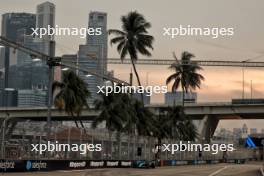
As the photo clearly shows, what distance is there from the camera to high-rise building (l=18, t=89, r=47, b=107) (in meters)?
128

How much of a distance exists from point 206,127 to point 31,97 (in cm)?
3984

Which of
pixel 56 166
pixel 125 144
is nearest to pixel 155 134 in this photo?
pixel 125 144

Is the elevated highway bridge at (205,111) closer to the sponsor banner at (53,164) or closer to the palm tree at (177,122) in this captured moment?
the palm tree at (177,122)

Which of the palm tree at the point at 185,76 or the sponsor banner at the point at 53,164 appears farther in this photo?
the palm tree at the point at 185,76

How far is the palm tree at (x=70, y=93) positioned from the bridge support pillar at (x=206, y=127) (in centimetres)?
4334

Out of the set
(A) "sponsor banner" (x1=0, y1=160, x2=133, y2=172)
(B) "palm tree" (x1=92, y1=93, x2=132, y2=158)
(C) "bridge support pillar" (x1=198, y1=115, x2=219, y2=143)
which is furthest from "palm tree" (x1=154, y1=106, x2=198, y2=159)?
(A) "sponsor banner" (x1=0, y1=160, x2=133, y2=172)

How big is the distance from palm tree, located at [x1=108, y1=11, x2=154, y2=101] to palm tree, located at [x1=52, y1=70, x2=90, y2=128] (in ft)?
25.5

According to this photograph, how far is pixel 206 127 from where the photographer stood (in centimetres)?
12300

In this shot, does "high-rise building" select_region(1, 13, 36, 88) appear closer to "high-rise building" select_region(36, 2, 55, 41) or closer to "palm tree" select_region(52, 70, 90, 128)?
"high-rise building" select_region(36, 2, 55, 41)

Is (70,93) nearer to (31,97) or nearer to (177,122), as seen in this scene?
(177,122)

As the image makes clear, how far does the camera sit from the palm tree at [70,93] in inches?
3324

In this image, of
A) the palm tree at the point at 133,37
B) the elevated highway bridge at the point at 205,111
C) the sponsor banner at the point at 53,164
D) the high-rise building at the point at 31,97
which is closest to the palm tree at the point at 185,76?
the elevated highway bridge at the point at 205,111

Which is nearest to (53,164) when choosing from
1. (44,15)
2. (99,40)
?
(44,15)

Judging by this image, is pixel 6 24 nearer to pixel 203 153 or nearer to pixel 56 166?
pixel 203 153
